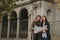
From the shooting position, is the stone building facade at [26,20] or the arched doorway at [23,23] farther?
the arched doorway at [23,23]

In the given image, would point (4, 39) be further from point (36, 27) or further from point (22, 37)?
point (36, 27)

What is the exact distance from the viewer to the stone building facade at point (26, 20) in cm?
2372

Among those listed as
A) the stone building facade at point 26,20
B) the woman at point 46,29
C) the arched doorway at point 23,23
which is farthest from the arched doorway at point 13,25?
the woman at point 46,29

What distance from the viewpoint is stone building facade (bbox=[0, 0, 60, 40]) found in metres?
23.7

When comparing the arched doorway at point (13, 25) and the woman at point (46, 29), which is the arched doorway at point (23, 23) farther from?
the woman at point (46, 29)

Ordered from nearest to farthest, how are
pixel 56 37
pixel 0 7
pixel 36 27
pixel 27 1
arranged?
1. pixel 36 27
2. pixel 0 7
3. pixel 56 37
4. pixel 27 1

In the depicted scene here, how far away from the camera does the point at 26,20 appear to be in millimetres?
28234

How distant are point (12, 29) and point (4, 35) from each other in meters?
1.21

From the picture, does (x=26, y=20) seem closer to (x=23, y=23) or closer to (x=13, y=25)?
(x=23, y=23)

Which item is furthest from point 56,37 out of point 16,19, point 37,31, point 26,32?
point 37,31

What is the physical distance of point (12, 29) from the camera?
29906 mm

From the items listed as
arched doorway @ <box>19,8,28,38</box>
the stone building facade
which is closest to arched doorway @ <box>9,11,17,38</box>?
the stone building facade

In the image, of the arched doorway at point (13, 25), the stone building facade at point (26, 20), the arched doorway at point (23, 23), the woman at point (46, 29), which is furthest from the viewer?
the arched doorway at point (13, 25)

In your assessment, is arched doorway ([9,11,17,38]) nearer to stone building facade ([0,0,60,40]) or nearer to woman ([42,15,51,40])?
stone building facade ([0,0,60,40])
